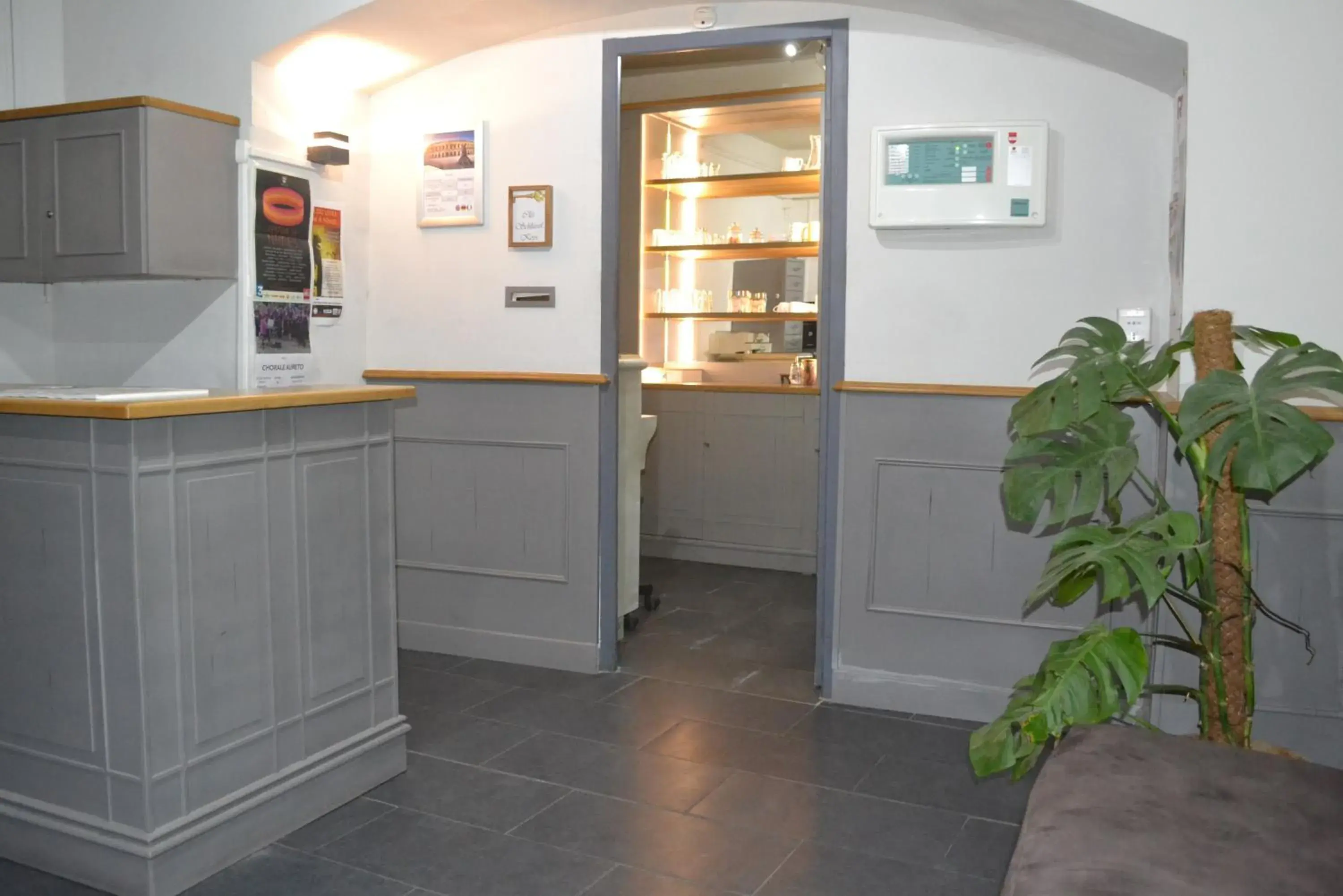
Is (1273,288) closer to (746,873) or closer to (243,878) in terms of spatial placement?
(746,873)

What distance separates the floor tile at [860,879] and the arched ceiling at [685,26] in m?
2.36

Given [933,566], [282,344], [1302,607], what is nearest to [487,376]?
[282,344]

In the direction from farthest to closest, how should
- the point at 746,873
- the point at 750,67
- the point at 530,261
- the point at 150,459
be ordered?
the point at 750,67 < the point at 530,261 < the point at 746,873 < the point at 150,459

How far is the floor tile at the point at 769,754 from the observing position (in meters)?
3.30

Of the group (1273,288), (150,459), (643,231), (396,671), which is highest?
(643,231)

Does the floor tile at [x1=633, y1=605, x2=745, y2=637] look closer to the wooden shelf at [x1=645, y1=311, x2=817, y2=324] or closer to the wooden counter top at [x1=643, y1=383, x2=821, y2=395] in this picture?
the wooden counter top at [x1=643, y1=383, x2=821, y2=395]

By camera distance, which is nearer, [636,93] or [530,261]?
[530,261]

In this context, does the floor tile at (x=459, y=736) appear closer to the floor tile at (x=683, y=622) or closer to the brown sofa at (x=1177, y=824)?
the floor tile at (x=683, y=622)

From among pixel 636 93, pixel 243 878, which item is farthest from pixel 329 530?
pixel 636 93

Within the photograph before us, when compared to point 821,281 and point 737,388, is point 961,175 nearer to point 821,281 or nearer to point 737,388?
point 821,281

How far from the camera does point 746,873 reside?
268cm

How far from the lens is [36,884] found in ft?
8.46

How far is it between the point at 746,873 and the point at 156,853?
135 centimetres

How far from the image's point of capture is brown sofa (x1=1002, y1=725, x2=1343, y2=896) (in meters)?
1.54
